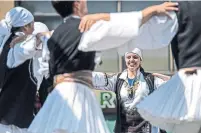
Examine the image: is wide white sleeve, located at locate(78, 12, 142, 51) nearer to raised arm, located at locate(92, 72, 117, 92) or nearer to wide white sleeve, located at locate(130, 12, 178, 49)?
wide white sleeve, located at locate(130, 12, 178, 49)

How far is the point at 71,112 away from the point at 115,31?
66cm

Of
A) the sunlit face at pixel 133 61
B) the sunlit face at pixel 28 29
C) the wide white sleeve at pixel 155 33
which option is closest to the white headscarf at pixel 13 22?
the sunlit face at pixel 28 29

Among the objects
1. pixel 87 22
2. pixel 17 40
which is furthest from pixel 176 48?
pixel 17 40

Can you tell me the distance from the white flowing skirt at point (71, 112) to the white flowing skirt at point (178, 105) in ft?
1.20

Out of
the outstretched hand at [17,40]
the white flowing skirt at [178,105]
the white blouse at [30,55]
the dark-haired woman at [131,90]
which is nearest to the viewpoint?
the white flowing skirt at [178,105]

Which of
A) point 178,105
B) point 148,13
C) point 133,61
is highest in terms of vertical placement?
point 148,13

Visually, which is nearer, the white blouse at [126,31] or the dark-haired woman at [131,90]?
the white blouse at [126,31]

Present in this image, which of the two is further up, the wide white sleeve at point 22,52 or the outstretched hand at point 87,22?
the outstretched hand at point 87,22

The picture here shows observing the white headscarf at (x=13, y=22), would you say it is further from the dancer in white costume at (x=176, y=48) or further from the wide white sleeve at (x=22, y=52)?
the dancer in white costume at (x=176, y=48)

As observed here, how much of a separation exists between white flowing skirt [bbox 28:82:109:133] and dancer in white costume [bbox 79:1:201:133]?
38 cm

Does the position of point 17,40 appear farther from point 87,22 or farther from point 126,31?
point 126,31

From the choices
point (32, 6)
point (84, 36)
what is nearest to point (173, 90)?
point (84, 36)

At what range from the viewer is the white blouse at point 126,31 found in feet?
13.3

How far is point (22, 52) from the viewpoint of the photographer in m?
5.22
